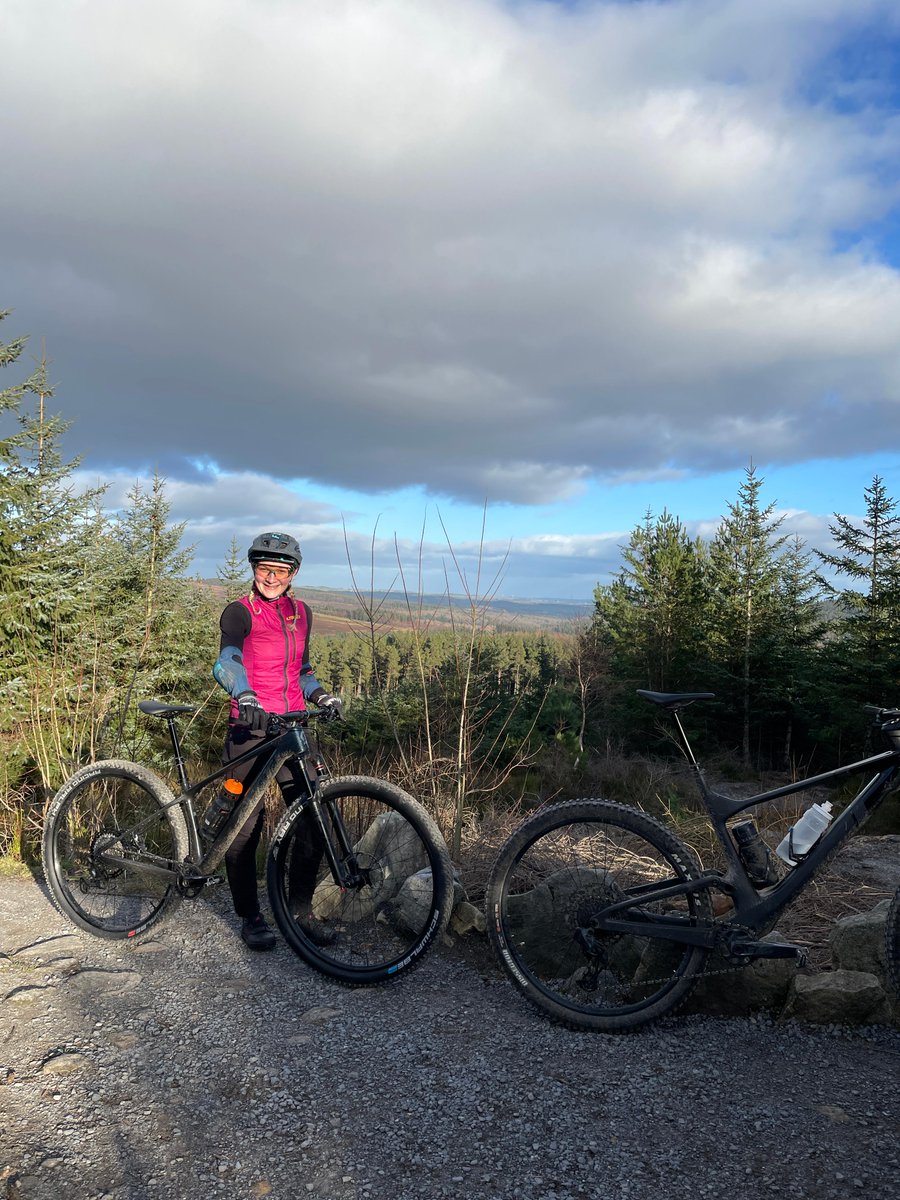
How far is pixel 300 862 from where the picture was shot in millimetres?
3816

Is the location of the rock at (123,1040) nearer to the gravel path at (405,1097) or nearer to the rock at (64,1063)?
the gravel path at (405,1097)

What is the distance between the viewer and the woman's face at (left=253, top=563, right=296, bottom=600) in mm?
4137

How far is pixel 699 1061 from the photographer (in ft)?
9.39

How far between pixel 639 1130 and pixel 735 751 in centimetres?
2346

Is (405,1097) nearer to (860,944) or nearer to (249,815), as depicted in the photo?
(249,815)

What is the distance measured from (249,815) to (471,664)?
6.59 ft

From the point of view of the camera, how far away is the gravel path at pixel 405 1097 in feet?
7.31

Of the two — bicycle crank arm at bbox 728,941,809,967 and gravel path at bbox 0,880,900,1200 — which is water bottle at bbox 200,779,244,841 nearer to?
gravel path at bbox 0,880,900,1200

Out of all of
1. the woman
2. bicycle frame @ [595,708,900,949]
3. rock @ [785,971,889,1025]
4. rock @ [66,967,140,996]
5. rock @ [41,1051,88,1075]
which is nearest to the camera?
rock @ [41,1051,88,1075]

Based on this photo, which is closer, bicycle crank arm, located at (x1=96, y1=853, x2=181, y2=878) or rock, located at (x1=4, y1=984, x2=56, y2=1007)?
rock, located at (x1=4, y1=984, x2=56, y2=1007)

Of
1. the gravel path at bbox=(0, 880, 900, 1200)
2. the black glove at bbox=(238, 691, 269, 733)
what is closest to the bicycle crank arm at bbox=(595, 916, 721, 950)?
the gravel path at bbox=(0, 880, 900, 1200)

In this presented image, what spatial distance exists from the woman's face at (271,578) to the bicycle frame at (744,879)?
232 centimetres

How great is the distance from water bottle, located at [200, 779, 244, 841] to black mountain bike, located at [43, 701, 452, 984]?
0.15 feet

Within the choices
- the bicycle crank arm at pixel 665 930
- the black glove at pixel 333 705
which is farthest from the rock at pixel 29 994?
the bicycle crank arm at pixel 665 930
